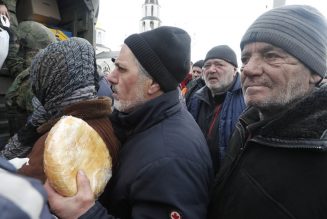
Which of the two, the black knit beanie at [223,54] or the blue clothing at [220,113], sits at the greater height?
the black knit beanie at [223,54]

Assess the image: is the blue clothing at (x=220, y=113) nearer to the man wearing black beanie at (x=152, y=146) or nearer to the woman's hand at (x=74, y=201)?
the man wearing black beanie at (x=152, y=146)

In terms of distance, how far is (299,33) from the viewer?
53.4 inches

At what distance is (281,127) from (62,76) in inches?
48.3

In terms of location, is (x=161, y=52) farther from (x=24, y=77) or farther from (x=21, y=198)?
(x=24, y=77)

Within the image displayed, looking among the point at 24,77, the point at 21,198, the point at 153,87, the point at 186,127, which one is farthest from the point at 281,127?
the point at 24,77

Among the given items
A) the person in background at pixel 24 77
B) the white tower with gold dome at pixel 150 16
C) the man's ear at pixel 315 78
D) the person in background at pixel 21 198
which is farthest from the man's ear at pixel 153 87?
the white tower with gold dome at pixel 150 16

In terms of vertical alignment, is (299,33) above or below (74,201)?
above

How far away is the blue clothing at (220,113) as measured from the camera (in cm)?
309

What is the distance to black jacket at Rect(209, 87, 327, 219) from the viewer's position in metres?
1.05

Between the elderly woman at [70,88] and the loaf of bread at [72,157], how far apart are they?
0.70 ft

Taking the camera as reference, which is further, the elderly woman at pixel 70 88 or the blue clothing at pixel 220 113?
the blue clothing at pixel 220 113

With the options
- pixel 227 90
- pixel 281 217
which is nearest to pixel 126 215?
pixel 281 217

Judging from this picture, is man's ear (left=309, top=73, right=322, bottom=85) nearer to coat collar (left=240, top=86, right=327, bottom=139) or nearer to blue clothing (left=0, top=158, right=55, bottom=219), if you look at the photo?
coat collar (left=240, top=86, right=327, bottom=139)

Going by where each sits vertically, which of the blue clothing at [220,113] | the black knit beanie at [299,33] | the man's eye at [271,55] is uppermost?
the black knit beanie at [299,33]
